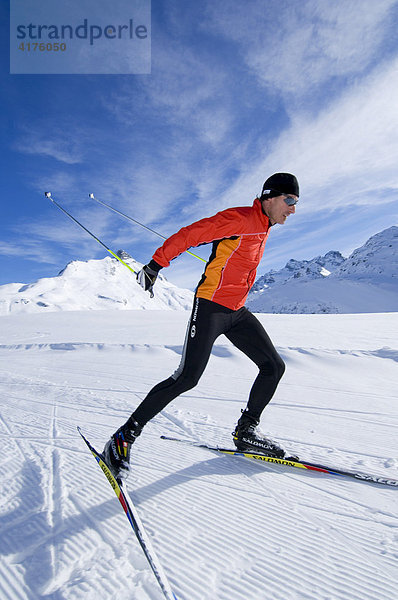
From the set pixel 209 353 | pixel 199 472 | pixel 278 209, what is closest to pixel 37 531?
pixel 199 472

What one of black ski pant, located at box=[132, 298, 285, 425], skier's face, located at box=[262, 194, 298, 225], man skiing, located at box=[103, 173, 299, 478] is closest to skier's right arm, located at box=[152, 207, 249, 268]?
man skiing, located at box=[103, 173, 299, 478]

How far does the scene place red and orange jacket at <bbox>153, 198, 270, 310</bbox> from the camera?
2500 mm

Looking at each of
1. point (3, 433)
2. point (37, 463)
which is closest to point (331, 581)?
point (37, 463)

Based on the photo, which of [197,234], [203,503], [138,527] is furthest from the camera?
[197,234]

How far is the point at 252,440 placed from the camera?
2.74 meters

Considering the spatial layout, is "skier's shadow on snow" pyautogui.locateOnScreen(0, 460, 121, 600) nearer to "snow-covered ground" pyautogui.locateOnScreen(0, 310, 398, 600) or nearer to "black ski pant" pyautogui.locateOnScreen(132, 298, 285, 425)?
"snow-covered ground" pyautogui.locateOnScreen(0, 310, 398, 600)

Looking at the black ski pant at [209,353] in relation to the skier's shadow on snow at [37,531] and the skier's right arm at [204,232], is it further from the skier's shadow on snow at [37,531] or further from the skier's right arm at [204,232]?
the skier's shadow on snow at [37,531]

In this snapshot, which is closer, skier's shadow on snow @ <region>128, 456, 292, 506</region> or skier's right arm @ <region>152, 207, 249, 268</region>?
skier's shadow on snow @ <region>128, 456, 292, 506</region>

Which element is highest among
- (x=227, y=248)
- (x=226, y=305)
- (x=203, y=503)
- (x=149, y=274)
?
(x=227, y=248)

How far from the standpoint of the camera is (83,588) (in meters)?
1.36

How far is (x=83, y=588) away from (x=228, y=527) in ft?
2.55

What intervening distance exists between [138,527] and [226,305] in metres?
1.62

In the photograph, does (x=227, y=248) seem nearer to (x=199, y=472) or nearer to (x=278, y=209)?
(x=278, y=209)

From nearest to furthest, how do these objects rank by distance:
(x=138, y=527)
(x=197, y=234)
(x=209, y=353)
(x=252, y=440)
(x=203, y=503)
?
(x=138, y=527), (x=203, y=503), (x=197, y=234), (x=209, y=353), (x=252, y=440)
